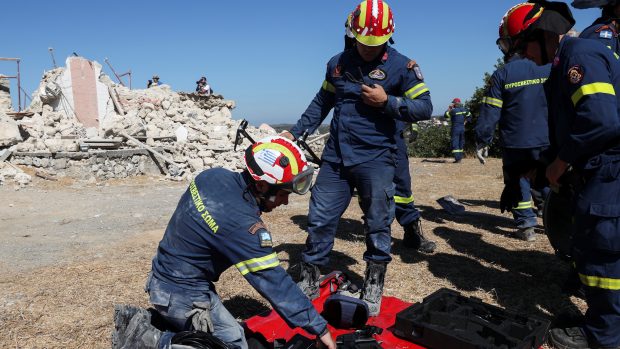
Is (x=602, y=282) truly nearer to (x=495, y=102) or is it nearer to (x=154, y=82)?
(x=495, y=102)

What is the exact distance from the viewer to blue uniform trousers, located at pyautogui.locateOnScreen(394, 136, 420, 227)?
18.3ft

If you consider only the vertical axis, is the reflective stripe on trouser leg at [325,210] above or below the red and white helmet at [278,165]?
below

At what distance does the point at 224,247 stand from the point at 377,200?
5.12 feet

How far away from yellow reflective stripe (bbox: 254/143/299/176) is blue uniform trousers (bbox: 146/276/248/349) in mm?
913

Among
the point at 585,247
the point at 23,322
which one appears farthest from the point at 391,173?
the point at 23,322

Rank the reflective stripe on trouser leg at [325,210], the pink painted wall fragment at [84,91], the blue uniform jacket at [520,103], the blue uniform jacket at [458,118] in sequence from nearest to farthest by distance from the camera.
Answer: the reflective stripe on trouser leg at [325,210]
the blue uniform jacket at [520,103]
the blue uniform jacket at [458,118]
the pink painted wall fragment at [84,91]

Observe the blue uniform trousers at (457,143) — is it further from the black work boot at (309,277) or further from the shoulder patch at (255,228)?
the shoulder patch at (255,228)

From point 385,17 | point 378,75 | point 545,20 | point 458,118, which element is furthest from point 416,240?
point 458,118

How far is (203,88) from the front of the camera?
24.0m

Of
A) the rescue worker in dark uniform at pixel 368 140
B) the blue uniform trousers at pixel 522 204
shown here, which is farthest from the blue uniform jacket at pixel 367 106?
the blue uniform trousers at pixel 522 204

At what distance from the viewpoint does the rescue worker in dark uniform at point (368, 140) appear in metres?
3.62

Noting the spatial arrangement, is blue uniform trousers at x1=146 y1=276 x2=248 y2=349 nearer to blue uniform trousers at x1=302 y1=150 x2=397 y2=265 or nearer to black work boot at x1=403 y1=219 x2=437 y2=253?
blue uniform trousers at x1=302 y1=150 x2=397 y2=265

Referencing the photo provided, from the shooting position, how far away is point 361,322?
3244mm

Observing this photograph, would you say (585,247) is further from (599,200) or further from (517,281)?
(517,281)
